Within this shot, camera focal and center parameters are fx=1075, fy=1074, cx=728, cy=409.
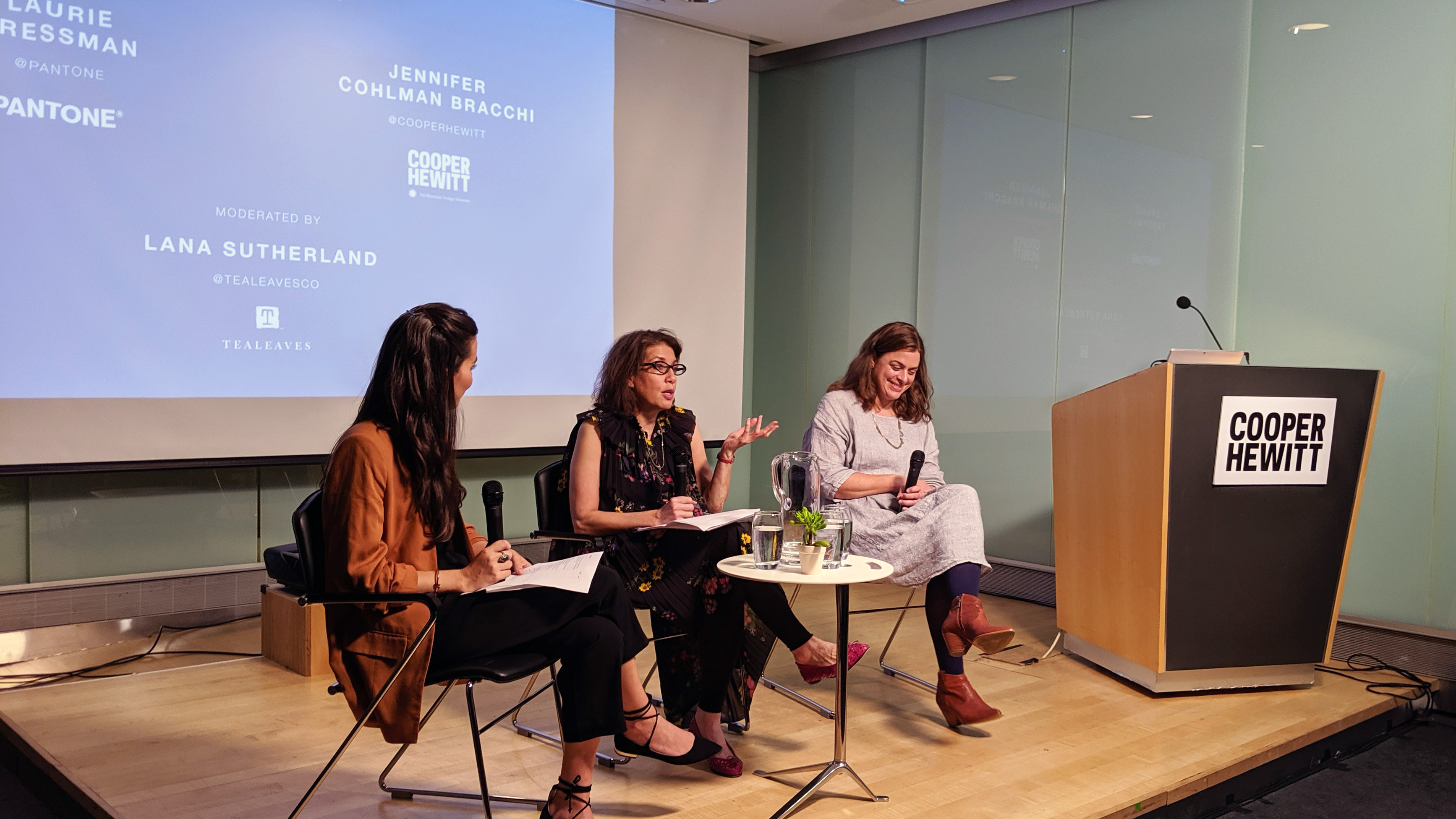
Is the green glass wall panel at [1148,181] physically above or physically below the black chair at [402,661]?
above

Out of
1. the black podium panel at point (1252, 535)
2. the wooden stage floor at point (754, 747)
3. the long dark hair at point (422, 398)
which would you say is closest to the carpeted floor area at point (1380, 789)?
the wooden stage floor at point (754, 747)

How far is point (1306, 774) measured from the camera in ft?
10.5

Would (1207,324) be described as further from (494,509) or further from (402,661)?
(402,661)

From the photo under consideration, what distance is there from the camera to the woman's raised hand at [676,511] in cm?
281

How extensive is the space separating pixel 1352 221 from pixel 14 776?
4955 mm

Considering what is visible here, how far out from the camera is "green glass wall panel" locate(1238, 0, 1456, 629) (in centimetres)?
402

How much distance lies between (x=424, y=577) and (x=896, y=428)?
1838 mm

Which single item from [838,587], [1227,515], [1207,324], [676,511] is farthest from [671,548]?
[1207,324]

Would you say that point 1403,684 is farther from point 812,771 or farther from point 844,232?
point 844,232

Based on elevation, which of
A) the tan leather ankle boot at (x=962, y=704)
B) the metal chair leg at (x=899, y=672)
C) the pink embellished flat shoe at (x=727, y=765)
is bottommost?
the metal chair leg at (x=899, y=672)

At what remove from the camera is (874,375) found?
359 cm

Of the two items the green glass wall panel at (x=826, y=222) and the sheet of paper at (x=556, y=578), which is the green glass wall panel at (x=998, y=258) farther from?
the sheet of paper at (x=556, y=578)

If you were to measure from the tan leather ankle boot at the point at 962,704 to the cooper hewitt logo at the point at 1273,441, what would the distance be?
1079 mm

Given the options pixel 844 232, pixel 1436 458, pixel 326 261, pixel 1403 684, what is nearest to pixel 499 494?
pixel 326 261
